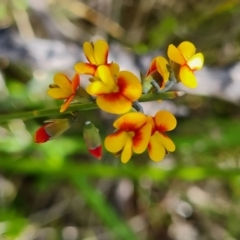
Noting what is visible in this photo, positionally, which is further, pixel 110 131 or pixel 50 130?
pixel 110 131

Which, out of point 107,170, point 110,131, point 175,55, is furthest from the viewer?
point 110,131

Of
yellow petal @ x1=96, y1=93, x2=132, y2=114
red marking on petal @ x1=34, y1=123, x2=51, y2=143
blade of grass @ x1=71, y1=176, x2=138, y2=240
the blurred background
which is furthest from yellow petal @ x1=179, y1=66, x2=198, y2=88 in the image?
blade of grass @ x1=71, y1=176, x2=138, y2=240

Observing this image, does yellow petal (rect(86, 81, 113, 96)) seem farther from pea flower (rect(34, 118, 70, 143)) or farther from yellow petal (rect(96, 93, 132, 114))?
pea flower (rect(34, 118, 70, 143))

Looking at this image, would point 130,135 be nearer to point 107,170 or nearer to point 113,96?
point 113,96

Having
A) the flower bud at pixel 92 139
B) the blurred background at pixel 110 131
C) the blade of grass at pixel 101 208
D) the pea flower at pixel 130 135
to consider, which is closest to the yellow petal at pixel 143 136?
the pea flower at pixel 130 135

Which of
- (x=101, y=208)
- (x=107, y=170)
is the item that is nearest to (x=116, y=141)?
(x=107, y=170)

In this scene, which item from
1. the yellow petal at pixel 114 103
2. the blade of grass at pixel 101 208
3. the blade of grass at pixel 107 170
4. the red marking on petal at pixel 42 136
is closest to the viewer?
the yellow petal at pixel 114 103

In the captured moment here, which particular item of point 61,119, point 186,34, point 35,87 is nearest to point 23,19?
point 35,87

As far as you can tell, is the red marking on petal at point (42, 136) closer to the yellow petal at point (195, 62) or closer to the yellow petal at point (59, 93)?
the yellow petal at point (59, 93)
